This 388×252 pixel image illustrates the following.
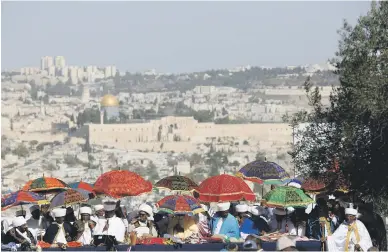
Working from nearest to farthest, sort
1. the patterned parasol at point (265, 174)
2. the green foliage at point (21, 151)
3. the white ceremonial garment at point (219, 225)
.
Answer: the white ceremonial garment at point (219, 225), the patterned parasol at point (265, 174), the green foliage at point (21, 151)

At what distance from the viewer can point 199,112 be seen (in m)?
170

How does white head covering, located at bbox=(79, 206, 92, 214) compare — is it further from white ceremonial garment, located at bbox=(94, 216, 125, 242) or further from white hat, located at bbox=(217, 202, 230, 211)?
white hat, located at bbox=(217, 202, 230, 211)

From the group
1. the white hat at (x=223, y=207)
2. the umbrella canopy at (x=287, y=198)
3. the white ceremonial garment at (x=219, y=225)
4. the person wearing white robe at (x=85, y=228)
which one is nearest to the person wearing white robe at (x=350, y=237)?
the white ceremonial garment at (x=219, y=225)

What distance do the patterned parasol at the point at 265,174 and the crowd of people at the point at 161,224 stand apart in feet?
10.0

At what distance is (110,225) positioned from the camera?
588 inches

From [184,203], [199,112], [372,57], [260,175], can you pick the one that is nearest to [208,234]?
[184,203]

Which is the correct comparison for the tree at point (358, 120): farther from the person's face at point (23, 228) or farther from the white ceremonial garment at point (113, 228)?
the person's face at point (23, 228)

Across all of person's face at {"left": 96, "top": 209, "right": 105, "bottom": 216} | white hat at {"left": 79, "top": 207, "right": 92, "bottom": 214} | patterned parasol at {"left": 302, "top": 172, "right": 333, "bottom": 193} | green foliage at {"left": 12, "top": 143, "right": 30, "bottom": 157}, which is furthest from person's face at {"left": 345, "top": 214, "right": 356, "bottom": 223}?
green foliage at {"left": 12, "top": 143, "right": 30, "bottom": 157}

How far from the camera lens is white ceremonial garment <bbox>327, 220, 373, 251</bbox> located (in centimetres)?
1341

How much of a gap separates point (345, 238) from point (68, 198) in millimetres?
4227

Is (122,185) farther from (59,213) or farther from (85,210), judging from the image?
(59,213)

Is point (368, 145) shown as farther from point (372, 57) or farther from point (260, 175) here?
point (260, 175)

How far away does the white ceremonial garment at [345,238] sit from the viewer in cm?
1341

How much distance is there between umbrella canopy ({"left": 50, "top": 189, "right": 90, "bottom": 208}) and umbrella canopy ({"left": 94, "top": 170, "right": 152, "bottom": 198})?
0.69m
